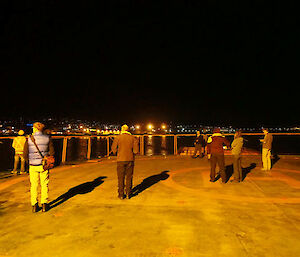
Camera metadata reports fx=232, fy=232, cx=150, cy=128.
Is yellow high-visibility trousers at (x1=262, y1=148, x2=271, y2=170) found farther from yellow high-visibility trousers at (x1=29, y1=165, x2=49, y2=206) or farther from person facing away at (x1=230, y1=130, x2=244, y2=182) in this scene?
yellow high-visibility trousers at (x1=29, y1=165, x2=49, y2=206)

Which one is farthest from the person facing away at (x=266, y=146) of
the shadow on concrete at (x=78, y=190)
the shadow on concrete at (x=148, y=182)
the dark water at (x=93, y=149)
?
the shadow on concrete at (x=78, y=190)

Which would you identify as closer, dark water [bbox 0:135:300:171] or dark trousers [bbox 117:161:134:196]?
dark trousers [bbox 117:161:134:196]

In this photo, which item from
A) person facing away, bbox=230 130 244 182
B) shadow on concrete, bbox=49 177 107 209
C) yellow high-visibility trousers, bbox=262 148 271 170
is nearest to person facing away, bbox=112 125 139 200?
shadow on concrete, bbox=49 177 107 209

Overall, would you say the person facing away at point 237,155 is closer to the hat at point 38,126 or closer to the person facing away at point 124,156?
the person facing away at point 124,156

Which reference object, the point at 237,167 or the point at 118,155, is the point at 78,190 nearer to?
the point at 118,155

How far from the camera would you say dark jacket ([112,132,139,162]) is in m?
6.32

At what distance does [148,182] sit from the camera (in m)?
8.45

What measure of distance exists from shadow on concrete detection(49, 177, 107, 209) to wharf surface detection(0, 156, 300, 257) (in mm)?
27

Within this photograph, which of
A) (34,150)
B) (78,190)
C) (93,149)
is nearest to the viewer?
(34,150)

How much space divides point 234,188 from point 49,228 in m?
5.48

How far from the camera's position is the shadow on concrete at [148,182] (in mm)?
7227

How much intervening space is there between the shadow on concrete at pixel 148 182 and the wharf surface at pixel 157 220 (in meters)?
0.04

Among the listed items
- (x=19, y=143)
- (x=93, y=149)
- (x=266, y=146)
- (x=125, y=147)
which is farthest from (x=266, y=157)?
(x=93, y=149)

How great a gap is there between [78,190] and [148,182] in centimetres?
247
